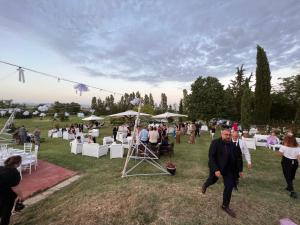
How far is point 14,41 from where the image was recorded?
31.0 feet

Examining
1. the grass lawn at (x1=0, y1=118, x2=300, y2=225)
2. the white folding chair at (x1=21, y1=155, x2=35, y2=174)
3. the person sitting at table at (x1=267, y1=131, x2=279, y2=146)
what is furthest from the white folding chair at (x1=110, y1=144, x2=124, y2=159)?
the person sitting at table at (x1=267, y1=131, x2=279, y2=146)

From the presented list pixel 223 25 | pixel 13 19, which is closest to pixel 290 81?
pixel 223 25

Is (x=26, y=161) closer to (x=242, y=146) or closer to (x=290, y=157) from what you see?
(x=242, y=146)

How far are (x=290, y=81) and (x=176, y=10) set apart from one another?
93.7 feet

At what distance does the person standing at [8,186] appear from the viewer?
10.1ft

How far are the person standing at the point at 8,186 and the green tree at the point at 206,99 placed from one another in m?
24.9

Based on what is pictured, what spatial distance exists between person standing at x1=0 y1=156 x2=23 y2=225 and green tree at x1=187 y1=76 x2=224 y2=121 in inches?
982

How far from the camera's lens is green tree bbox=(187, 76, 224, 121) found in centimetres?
2616

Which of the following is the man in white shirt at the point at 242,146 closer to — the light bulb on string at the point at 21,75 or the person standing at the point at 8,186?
the person standing at the point at 8,186

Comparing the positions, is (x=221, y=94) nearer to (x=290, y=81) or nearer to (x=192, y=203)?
(x=290, y=81)

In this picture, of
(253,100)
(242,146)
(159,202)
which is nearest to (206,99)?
(253,100)

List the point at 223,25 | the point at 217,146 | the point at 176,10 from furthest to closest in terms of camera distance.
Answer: the point at 223,25 → the point at 176,10 → the point at 217,146


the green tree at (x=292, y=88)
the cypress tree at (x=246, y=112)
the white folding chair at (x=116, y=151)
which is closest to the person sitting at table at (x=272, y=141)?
the white folding chair at (x=116, y=151)

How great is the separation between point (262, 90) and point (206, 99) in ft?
21.4
